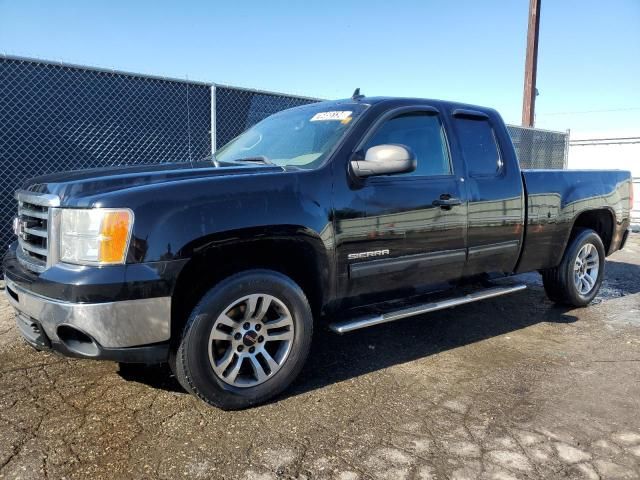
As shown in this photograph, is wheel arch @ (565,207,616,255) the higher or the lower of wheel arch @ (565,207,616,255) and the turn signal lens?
the lower

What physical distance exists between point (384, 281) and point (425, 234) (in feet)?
1.59

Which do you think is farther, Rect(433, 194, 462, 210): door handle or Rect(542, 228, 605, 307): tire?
Rect(542, 228, 605, 307): tire

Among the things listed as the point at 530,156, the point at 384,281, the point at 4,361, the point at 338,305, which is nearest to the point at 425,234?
the point at 384,281

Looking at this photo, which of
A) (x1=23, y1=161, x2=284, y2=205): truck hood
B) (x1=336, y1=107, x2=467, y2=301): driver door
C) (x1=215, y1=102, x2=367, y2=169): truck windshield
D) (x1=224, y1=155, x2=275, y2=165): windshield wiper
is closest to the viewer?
(x1=23, y1=161, x2=284, y2=205): truck hood

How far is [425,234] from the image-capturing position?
12.4ft

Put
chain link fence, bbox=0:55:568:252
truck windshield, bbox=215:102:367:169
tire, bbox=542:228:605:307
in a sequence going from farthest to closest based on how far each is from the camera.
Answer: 1. chain link fence, bbox=0:55:568:252
2. tire, bbox=542:228:605:307
3. truck windshield, bbox=215:102:367:169

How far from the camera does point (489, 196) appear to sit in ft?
13.9

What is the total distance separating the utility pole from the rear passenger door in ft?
29.0

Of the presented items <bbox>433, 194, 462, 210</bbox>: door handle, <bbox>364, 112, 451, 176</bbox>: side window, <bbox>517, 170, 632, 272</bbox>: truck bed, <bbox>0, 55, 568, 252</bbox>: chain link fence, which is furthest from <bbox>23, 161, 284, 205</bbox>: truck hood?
<bbox>0, 55, 568, 252</bbox>: chain link fence

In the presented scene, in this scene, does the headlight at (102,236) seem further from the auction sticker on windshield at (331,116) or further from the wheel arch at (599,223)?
the wheel arch at (599,223)

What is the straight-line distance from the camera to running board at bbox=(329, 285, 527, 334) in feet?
11.0

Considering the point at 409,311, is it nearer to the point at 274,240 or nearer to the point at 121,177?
the point at 274,240

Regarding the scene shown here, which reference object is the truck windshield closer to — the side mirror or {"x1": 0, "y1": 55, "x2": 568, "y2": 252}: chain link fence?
the side mirror

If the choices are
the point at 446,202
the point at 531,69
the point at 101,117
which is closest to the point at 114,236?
the point at 446,202
